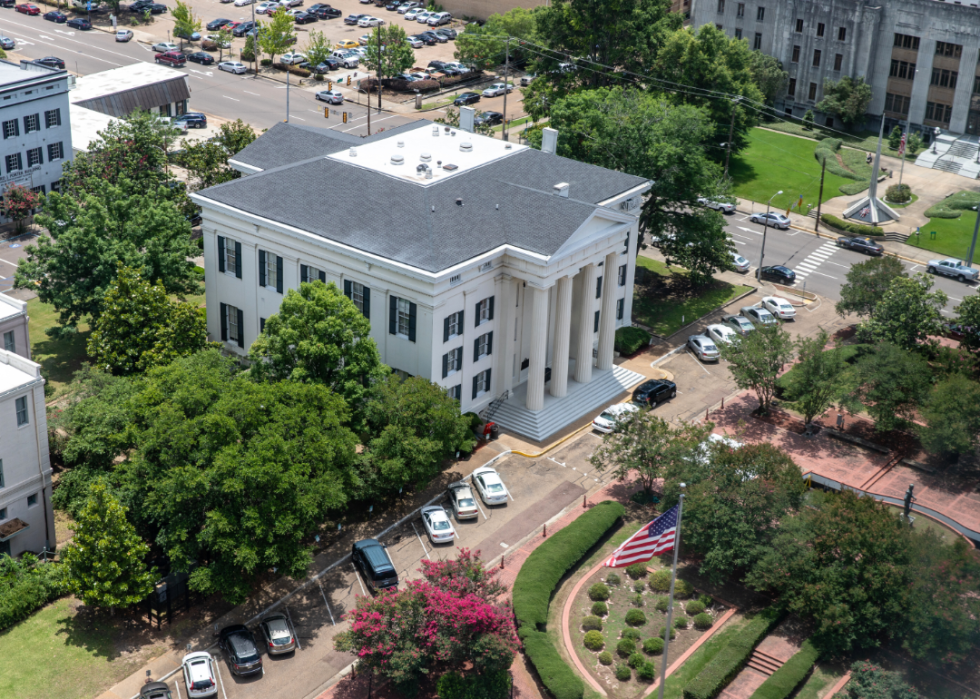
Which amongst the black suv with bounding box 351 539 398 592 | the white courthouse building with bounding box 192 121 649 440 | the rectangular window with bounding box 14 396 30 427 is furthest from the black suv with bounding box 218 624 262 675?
the white courthouse building with bounding box 192 121 649 440

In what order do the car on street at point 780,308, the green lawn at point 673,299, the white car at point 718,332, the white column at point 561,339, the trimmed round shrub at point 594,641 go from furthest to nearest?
the car on street at point 780,308, the green lawn at point 673,299, the white car at point 718,332, the white column at point 561,339, the trimmed round shrub at point 594,641

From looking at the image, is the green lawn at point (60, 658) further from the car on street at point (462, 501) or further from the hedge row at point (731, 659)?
the hedge row at point (731, 659)

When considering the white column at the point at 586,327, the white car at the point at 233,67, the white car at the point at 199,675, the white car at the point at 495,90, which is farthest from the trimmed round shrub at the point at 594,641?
the white car at the point at 233,67

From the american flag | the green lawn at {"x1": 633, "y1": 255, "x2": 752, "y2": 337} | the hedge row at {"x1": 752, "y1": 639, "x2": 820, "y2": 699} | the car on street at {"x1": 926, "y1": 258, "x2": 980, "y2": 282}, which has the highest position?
the american flag

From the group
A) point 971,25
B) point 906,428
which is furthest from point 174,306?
point 971,25

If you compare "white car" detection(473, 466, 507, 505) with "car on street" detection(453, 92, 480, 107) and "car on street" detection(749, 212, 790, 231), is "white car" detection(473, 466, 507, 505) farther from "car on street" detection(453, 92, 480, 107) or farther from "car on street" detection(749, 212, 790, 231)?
"car on street" detection(453, 92, 480, 107)

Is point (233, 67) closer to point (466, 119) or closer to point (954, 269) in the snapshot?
point (466, 119)
